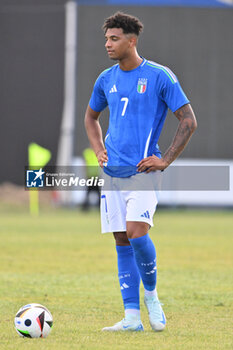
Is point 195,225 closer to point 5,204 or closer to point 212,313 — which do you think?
point 5,204

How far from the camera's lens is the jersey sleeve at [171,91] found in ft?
21.9

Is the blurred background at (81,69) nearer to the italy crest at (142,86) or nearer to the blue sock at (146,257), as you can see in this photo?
the blue sock at (146,257)

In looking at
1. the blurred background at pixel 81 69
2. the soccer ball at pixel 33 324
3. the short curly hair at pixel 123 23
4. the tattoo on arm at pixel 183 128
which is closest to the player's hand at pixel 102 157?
the tattoo on arm at pixel 183 128

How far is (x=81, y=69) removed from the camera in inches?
1449

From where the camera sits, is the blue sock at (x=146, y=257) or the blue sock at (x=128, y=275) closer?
the blue sock at (x=146, y=257)

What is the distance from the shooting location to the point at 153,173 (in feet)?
22.4

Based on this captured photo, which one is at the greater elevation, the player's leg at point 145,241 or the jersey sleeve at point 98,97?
the jersey sleeve at point 98,97

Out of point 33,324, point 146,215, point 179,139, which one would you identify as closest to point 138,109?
point 179,139

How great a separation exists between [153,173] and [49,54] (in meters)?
32.3

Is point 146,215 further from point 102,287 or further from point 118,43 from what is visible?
point 102,287

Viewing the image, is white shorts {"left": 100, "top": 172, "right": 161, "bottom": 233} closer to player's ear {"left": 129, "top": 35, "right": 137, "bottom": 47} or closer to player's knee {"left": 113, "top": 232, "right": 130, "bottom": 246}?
player's knee {"left": 113, "top": 232, "right": 130, "bottom": 246}

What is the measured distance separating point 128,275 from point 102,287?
341cm

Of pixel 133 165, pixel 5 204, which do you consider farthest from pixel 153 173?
pixel 5 204

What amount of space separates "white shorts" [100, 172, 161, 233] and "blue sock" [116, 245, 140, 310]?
0.77 ft
